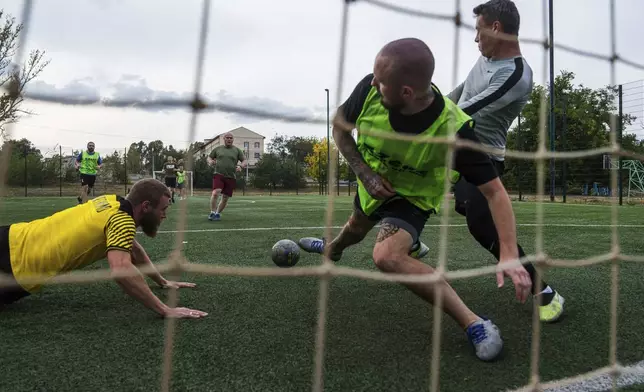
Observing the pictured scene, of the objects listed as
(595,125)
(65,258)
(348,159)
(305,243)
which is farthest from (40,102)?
(595,125)

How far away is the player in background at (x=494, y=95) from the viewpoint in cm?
224

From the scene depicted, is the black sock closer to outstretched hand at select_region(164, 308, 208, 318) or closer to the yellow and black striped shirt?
outstretched hand at select_region(164, 308, 208, 318)

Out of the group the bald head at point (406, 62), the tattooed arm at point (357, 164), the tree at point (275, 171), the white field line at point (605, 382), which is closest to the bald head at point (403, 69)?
the bald head at point (406, 62)

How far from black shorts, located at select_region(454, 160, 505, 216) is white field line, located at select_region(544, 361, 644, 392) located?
842 millimetres

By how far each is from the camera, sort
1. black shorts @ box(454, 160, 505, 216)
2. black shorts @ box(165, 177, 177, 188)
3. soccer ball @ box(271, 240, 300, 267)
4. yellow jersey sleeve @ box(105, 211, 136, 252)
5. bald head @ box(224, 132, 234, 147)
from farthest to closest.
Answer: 1. black shorts @ box(165, 177, 177, 188)
2. bald head @ box(224, 132, 234, 147)
3. soccer ball @ box(271, 240, 300, 267)
4. black shorts @ box(454, 160, 505, 216)
5. yellow jersey sleeve @ box(105, 211, 136, 252)

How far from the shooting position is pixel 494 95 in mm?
2258

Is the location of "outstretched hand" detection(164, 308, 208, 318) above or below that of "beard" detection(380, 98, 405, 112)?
below

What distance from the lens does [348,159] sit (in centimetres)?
207

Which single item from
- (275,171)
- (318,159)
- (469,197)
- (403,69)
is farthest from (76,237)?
(275,171)

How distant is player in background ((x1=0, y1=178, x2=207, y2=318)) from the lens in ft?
6.98

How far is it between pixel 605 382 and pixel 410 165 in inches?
38.5

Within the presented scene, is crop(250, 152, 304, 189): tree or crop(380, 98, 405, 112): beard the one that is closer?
crop(380, 98, 405, 112): beard

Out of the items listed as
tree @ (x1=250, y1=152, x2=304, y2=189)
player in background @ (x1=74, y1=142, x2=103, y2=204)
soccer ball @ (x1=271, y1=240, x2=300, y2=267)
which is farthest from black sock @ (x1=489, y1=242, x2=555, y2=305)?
player in background @ (x1=74, y1=142, x2=103, y2=204)

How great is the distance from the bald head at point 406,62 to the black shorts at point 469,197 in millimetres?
732
